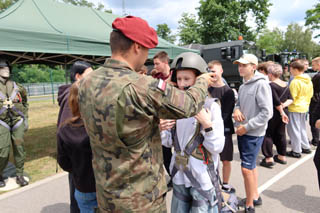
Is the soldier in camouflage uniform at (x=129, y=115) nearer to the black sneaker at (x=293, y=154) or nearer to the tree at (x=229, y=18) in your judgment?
the black sneaker at (x=293, y=154)

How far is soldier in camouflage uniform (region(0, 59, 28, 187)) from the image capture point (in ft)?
12.7

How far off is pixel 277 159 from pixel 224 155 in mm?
2119

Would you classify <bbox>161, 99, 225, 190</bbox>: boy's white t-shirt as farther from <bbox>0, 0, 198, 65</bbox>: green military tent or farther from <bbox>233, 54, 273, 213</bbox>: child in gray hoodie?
<bbox>0, 0, 198, 65</bbox>: green military tent

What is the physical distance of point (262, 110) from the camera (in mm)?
2812

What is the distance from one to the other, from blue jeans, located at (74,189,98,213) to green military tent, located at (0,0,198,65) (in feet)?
10.9

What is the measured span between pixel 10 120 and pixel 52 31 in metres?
2.04

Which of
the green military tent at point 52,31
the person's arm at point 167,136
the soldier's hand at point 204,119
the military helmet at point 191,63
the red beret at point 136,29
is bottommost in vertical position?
the person's arm at point 167,136

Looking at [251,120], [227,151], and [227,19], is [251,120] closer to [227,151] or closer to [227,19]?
[227,151]

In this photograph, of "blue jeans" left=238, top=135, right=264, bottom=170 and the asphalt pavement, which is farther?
the asphalt pavement

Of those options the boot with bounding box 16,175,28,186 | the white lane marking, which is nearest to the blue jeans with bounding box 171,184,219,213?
the white lane marking

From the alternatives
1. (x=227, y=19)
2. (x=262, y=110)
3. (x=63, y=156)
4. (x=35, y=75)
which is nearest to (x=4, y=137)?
(x=63, y=156)

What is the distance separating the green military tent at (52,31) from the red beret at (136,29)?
365cm

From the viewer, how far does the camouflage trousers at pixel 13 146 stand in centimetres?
384

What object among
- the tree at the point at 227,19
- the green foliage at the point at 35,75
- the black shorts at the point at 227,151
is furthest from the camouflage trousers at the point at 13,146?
the green foliage at the point at 35,75
